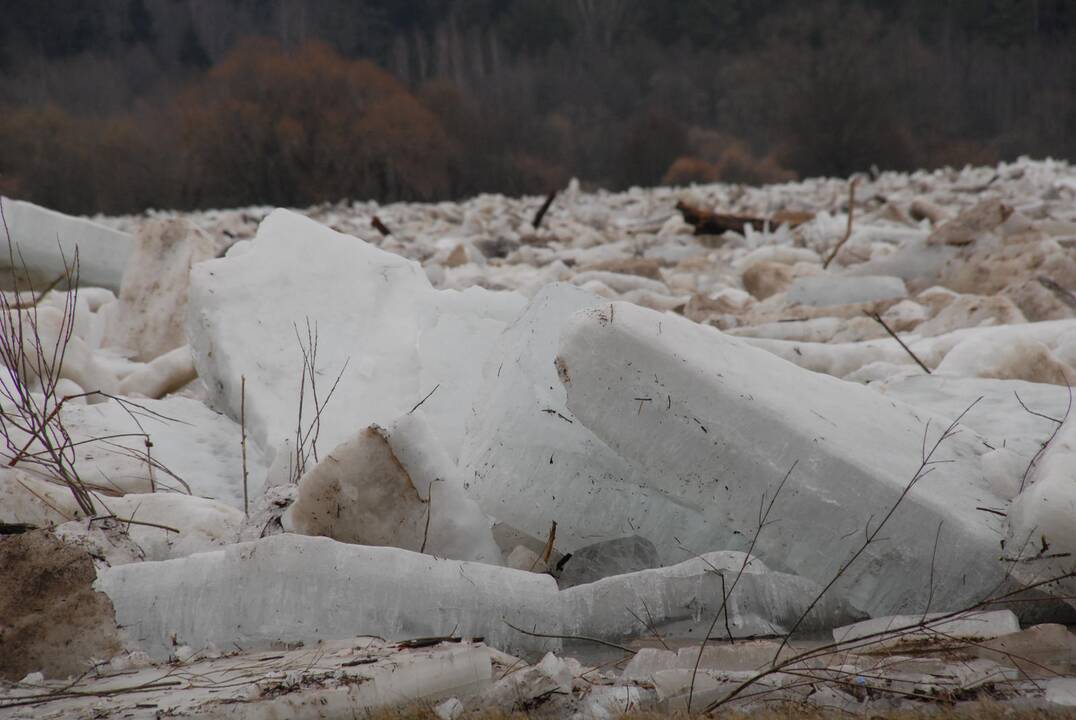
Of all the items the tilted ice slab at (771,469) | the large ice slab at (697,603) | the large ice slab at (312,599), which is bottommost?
the large ice slab at (697,603)

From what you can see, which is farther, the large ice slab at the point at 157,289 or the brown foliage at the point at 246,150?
the brown foliage at the point at 246,150

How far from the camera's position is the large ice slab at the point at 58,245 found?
375 centimetres

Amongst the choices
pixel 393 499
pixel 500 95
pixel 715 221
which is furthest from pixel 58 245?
pixel 500 95

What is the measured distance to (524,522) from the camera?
149 centimetres

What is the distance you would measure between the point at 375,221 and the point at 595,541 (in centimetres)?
681

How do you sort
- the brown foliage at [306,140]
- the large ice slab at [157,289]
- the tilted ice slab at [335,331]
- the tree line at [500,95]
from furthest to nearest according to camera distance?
the tree line at [500,95] → the brown foliage at [306,140] → the large ice slab at [157,289] → the tilted ice slab at [335,331]

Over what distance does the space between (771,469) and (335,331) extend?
1.09 m

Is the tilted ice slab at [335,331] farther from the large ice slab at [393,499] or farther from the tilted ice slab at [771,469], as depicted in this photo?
the tilted ice slab at [771,469]

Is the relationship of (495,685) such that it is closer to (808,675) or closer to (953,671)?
(808,675)

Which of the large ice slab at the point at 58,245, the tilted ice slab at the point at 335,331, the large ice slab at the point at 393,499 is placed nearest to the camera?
the large ice slab at the point at 393,499

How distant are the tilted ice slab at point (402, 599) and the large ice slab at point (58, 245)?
267 cm

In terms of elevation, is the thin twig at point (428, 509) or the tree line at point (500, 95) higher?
the thin twig at point (428, 509)

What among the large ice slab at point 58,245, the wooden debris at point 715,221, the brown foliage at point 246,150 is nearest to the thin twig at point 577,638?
the large ice slab at point 58,245

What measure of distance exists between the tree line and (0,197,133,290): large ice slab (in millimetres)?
9906
